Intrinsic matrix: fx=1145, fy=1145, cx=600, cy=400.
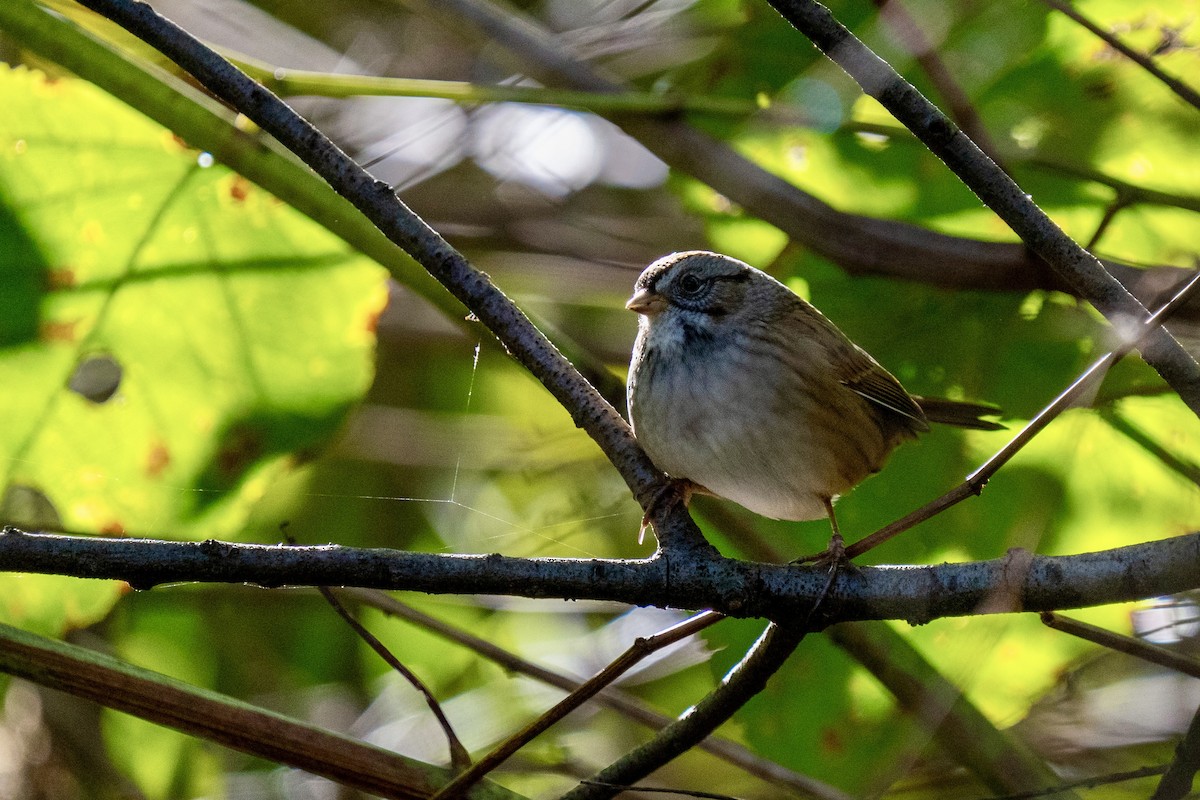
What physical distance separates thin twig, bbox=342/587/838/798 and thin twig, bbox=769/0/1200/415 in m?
1.30

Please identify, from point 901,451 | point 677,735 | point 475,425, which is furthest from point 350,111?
point 677,735

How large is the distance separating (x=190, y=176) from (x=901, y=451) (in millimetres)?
1783

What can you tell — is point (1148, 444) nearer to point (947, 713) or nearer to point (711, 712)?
point (947, 713)

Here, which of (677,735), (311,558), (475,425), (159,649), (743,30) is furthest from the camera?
(475,425)

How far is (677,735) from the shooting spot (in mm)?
1827

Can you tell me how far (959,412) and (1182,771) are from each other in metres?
1.12

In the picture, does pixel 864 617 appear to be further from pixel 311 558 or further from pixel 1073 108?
pixel 1073 108

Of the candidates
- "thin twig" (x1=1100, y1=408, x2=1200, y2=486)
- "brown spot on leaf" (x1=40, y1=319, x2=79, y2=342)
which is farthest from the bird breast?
"brown spot on leaf" (x1=40, y1=319, x2=79, y2=342)

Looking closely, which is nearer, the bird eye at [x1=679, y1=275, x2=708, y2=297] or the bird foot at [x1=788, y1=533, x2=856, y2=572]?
the bird foot at [x1=788, y1=533, x2=856, y2=572]

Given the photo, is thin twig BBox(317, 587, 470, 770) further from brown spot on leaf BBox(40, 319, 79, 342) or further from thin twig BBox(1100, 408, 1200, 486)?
thin twig BBox(1100, 408, 1200, 486)

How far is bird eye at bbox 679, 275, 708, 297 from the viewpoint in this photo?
2.77 meters

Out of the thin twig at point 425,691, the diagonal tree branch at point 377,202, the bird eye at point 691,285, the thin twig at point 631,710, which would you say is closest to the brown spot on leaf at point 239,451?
the thin twig at point 631,710

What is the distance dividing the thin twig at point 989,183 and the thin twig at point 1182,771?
1.71 ft

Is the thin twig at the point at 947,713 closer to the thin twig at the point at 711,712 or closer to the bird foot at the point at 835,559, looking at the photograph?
the bird foot at the point at 835,559
